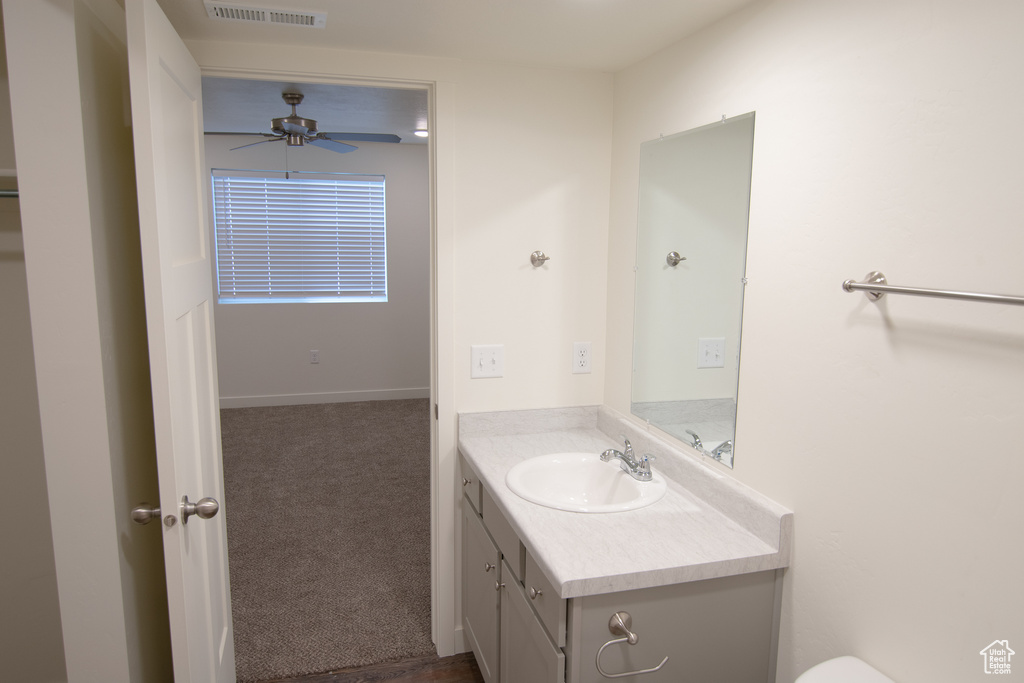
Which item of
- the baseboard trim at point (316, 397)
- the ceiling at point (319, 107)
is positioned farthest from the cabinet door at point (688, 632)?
the baseboard trim at point (316, 397)

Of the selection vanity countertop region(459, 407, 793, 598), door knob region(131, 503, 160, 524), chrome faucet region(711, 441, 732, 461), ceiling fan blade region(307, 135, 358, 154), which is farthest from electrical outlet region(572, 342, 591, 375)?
ceiling fan blade region(307, 135, 358, 154)

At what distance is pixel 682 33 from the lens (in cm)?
179

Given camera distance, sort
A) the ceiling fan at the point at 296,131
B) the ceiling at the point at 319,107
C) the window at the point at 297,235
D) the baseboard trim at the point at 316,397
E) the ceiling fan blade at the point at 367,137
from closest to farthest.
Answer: the ceiling at the point at 319,107 → the ceiling fan at the point at 296,131 → the ceiling fan blade at the point at 367,137 → the window at the point at 297,235 → the baseboard trim at the point at 316,397

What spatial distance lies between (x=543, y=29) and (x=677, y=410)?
45.7 inches

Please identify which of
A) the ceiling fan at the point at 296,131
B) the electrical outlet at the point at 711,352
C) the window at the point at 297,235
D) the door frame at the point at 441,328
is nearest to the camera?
the electrical outlet at the point at 711,352

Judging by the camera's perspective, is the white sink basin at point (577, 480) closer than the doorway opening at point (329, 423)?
Yes

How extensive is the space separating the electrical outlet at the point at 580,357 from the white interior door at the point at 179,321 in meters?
1.21

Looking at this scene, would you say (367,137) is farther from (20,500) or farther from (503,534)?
(503,534)

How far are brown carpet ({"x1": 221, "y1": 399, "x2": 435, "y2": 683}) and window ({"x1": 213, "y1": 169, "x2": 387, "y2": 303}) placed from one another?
1154 mm

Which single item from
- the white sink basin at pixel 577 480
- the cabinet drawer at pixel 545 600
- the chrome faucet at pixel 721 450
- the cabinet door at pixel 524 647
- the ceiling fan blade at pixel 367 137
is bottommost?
the cabinet door at pixel 524 647

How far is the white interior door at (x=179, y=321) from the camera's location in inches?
50.8

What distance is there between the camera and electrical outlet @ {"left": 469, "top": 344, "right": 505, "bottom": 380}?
7.47ft

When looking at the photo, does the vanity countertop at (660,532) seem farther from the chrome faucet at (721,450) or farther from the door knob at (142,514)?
the door knob at (142,514)

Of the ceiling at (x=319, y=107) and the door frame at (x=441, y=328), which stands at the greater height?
the ceiling at (x=319, y=107)
